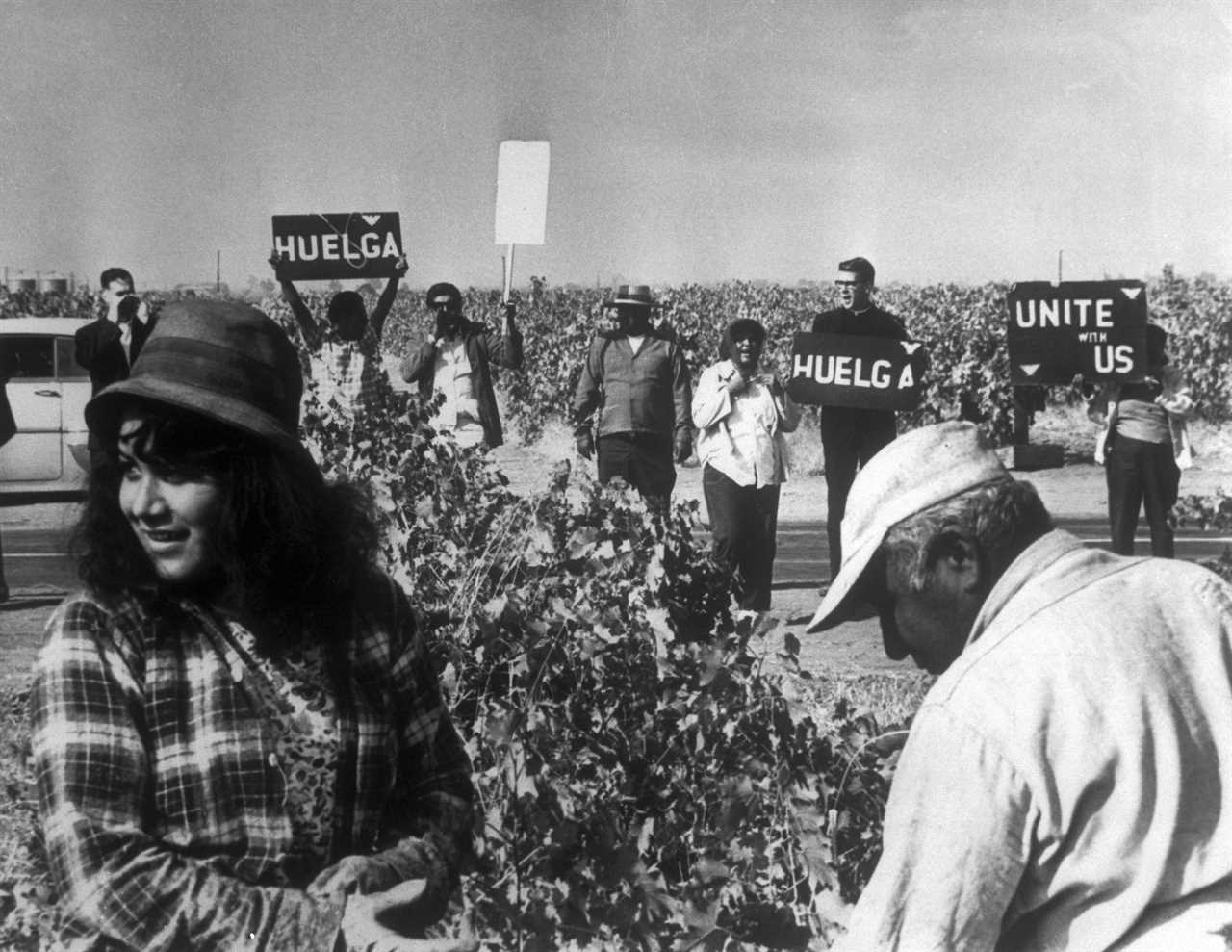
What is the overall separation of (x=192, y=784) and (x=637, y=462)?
10.2 feet

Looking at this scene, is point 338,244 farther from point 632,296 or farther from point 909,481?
point 909,481

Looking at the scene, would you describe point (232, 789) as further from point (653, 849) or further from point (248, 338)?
point (653, 849)

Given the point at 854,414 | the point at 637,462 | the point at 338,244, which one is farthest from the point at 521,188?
the point at 854,414

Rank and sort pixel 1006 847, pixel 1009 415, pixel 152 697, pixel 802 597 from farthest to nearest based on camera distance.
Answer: pixel 1009 415 < pixel 802 597 < pixel 152 697 < pixel 1006 847

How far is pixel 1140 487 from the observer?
16.1ft

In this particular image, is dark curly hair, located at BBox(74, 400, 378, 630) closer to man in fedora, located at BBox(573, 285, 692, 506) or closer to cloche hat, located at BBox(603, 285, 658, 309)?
cloche hat, located at BBox(603, 285, 658, 309)

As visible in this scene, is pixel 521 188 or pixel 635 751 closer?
pixel 635 751

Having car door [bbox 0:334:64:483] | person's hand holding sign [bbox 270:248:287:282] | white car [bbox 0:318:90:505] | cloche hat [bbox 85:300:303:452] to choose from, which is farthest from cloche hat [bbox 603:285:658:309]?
cloche hat [bbox 85:300:303:452]

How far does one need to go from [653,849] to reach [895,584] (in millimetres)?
Result: 1274

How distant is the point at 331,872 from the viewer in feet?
5.58

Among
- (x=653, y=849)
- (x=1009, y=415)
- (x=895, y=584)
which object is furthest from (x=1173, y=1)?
(x=1009, y=415)

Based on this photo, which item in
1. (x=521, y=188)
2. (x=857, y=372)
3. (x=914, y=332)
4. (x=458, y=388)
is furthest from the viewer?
(x=914, y=332)

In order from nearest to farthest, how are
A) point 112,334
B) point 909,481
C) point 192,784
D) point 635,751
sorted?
point 192,784 → point 909,481 → point 635,751 → point 112,334

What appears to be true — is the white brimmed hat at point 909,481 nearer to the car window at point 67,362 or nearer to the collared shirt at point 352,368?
the collared shirt at point 352,368
